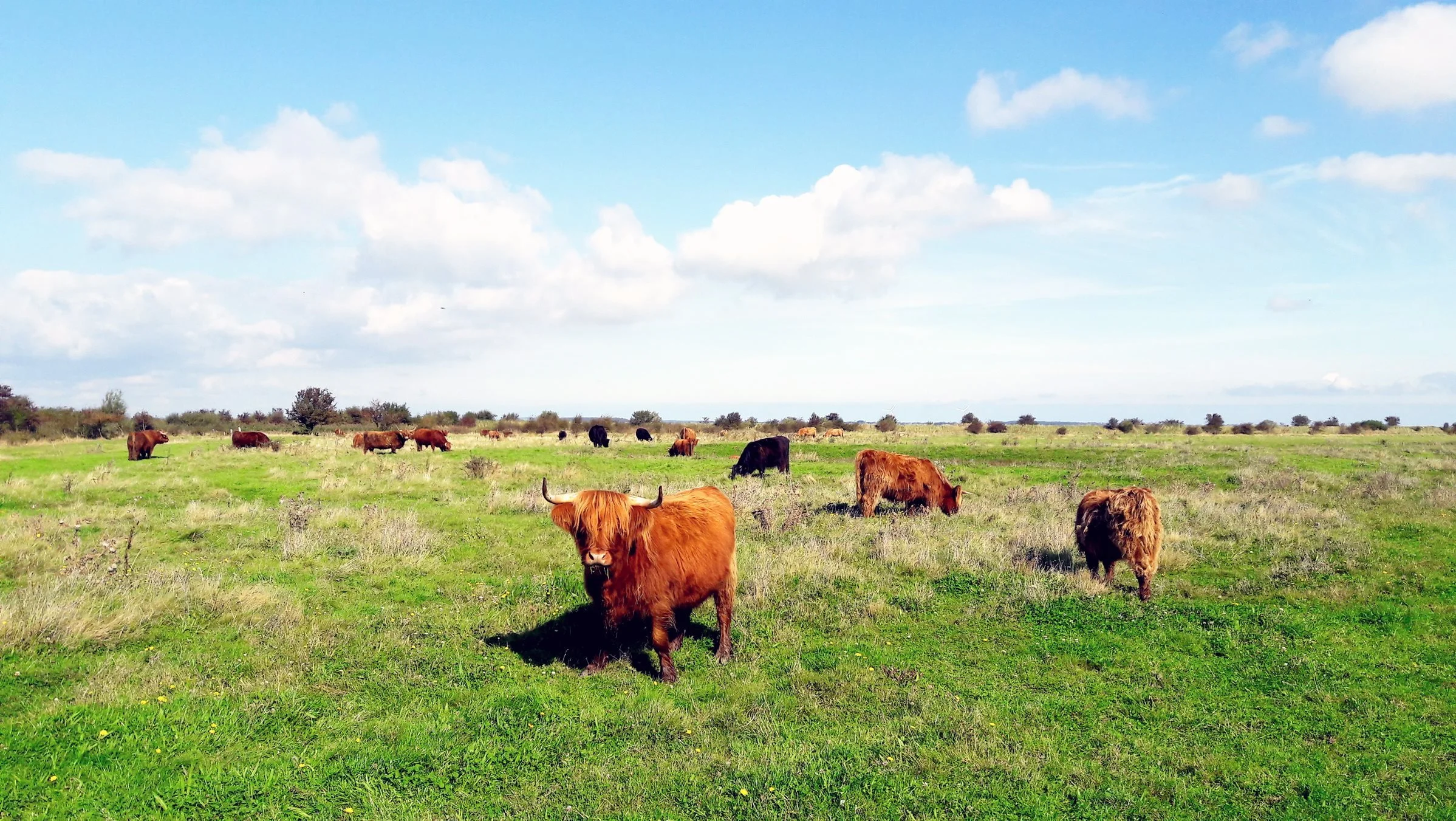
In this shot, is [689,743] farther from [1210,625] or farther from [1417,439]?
[1417,439]

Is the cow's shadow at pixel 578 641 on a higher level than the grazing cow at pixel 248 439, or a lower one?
A: lower

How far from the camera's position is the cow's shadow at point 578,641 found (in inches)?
318

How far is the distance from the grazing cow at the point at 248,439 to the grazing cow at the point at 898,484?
3088cm

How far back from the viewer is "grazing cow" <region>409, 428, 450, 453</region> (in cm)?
3653

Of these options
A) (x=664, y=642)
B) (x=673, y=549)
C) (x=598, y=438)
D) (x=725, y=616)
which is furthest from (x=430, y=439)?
(x=664, y=642)

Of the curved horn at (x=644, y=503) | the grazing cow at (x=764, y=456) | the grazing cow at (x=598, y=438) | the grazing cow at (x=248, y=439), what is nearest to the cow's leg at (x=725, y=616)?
the curved horn at (x=644, y=503)

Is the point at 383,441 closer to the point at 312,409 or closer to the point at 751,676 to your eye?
the point at 312,409

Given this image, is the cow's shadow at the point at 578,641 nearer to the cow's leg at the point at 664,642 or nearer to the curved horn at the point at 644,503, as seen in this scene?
the cow's leg at the point at 664,642

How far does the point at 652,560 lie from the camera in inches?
298

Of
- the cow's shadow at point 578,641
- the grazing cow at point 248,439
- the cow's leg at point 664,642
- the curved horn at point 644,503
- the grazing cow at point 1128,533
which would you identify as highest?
the grazing cow at point 248,439

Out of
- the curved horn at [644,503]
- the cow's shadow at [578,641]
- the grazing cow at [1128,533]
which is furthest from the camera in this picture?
the grazing cow at [1128,533]

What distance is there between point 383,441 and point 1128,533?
3453 centimetres

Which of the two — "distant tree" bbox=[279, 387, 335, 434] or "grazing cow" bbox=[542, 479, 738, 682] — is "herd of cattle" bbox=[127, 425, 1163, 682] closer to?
"grazing cow" bbox=[542, 479, 738, 682]

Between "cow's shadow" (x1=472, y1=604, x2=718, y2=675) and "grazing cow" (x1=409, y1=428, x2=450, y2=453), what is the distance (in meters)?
29.8
